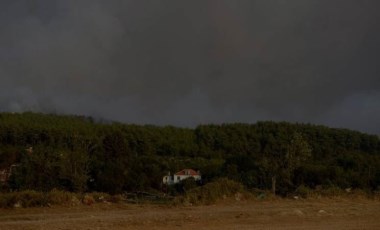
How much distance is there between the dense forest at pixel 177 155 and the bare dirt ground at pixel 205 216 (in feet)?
27.3

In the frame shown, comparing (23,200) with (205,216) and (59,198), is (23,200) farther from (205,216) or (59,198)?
(205,216)

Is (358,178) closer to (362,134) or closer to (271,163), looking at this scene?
(271,163)

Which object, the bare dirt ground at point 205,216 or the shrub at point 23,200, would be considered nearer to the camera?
the bare dirt ground at point 205,216

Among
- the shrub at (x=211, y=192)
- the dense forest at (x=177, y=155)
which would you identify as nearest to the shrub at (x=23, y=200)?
the shrub at (x=211, y=192)

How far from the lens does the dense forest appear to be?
1437 inches

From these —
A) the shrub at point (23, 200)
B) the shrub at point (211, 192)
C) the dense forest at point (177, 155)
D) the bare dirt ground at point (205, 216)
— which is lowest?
the bare dirt ground at point (205, 216)

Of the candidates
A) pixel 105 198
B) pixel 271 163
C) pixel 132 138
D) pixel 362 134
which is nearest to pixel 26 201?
pixel 105 198

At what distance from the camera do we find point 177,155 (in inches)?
4264

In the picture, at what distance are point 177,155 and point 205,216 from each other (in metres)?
87.6

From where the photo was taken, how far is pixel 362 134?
118m

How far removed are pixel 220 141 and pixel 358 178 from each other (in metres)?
81.5

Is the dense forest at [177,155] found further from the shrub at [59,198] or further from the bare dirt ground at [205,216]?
the shrub at [59,198]

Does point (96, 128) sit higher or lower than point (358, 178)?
higher

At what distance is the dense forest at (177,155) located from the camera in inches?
1437
